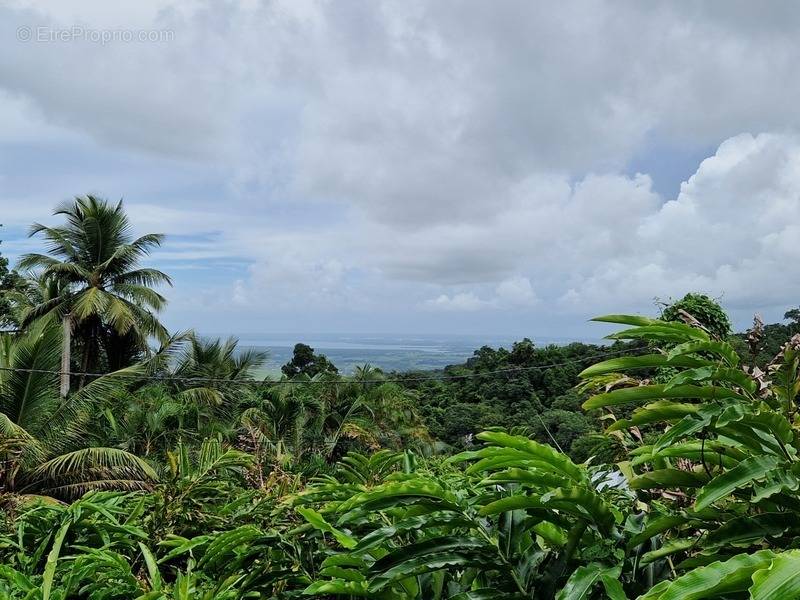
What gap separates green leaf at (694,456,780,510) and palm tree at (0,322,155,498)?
9.28m

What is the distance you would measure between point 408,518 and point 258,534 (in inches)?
19.7

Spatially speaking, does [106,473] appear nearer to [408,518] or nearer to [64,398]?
[64,398]

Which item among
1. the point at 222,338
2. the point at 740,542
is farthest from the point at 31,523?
the point at 222,338

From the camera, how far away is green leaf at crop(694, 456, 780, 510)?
95 cm

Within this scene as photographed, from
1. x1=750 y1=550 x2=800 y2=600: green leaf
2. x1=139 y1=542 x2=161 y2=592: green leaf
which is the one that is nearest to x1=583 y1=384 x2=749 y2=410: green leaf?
x1=750 y1=550 x2=800 y2=600: green leaf

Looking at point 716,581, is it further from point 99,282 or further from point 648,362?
point 99,282

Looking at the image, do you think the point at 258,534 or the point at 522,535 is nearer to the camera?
the point at 522,535

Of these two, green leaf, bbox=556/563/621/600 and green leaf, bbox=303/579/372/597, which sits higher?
green leaf, bbox=556/563/621/600

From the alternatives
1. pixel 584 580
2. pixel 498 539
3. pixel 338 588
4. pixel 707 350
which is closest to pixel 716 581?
pixel 584 580

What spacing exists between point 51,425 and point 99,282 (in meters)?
7.75

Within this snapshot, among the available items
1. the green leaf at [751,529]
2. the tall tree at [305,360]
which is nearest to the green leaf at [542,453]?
the green leaf at [751,529]

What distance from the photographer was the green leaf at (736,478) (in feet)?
3.12

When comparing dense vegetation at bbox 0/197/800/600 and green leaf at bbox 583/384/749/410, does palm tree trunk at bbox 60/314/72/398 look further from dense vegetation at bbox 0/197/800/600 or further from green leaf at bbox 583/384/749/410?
green leaf at bbox 583/384/749/410

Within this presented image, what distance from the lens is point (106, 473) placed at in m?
9.90
